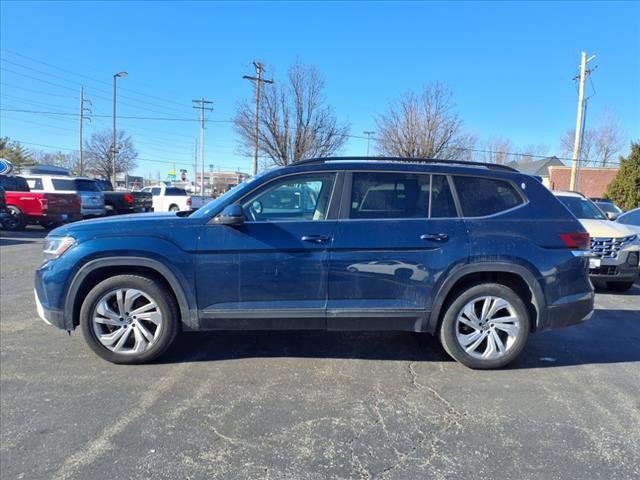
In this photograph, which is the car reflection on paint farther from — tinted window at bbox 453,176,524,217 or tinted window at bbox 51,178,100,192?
tinted window at bbox 51,178,100,192

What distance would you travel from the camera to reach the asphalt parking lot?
9.25 feet

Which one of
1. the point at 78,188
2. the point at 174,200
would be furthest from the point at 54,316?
the point at 174,200

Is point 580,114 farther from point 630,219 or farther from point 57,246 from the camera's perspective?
point 57,246

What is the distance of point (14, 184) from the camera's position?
16.9 metres

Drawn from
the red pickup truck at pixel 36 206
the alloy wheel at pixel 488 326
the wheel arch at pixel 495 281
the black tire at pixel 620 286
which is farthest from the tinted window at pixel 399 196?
the red pickup truck at pixel 36 206

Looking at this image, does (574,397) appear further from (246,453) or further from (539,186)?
(246,453)

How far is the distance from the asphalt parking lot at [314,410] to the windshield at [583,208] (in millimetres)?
4216

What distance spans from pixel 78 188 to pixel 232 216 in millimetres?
17576

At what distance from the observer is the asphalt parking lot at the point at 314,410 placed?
2.82 m

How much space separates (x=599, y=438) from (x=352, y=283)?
2062 millimetres

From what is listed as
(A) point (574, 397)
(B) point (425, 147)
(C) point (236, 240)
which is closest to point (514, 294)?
(A) point (574, 397)

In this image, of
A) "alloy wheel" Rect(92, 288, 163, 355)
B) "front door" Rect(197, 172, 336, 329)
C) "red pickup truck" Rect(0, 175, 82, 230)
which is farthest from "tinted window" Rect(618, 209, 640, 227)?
"red pickup truck" Rect(0, 175, 82, 230)

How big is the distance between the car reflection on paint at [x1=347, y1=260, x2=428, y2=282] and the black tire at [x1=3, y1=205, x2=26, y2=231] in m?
16.6

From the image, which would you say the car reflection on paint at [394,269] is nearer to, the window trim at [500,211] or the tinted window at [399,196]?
the tinted window at [399,196]
